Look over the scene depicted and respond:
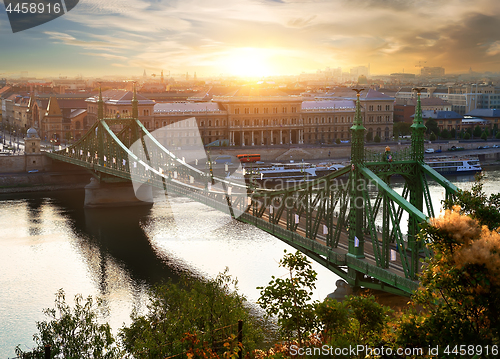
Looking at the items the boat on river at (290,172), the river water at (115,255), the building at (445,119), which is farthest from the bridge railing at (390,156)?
the building at (445,119)

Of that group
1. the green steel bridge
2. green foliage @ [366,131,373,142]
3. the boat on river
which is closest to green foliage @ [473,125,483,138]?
green foliage @ [366,131,373,142]

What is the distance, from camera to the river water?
93.8ft

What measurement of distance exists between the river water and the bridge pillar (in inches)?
43.8

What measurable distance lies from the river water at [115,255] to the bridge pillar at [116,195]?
1111mm

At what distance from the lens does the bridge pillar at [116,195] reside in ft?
172

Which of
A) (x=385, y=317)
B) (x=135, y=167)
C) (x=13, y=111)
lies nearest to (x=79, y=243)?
(x=135, y=167)

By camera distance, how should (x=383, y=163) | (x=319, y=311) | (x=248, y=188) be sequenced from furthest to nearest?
(x=248, y=188)
(x=383, y=163)
(x=319, y=311)

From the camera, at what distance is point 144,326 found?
17.4 m

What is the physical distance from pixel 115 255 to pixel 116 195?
16.2 metres

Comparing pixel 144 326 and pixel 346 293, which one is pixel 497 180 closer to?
pixel 346 293

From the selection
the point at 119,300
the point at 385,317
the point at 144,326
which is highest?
the point at 385,317

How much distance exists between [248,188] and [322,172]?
34913mm

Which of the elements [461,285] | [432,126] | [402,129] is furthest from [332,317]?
[432,126]

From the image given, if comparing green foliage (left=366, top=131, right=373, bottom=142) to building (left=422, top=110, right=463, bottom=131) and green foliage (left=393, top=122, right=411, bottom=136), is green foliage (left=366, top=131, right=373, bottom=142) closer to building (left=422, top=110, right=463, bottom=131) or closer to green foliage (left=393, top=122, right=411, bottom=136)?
green foliage (left=393, top=122, right=411, bottom=136)
